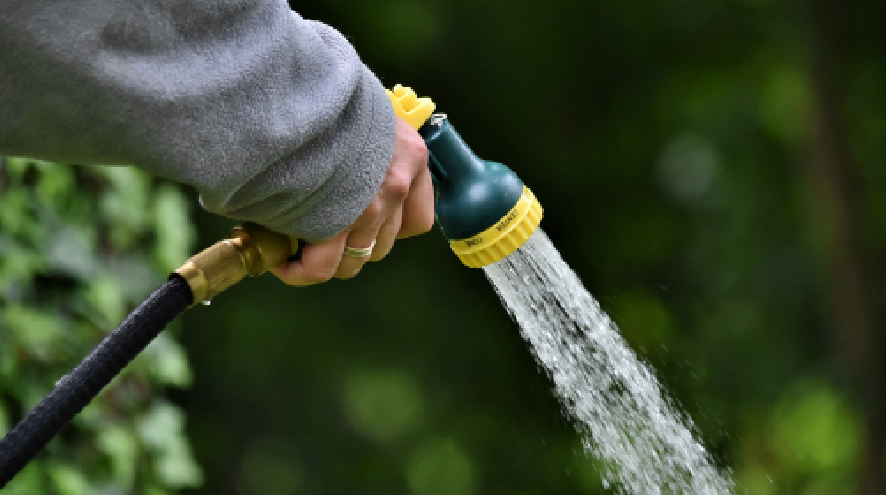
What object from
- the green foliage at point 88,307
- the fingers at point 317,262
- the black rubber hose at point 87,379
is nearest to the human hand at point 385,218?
the fingers at point 317,262

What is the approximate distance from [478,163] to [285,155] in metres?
0.37

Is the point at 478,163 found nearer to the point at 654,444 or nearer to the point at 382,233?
the point at 382,233

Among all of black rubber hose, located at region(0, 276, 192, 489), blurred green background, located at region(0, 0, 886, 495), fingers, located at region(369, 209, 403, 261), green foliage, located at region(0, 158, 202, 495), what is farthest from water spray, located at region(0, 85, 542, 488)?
blurred green background, located at region(0, 0, 886, 495)

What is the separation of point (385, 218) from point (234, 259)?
191mm

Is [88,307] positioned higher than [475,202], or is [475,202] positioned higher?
[475,202]

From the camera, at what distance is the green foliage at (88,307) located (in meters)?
1.88

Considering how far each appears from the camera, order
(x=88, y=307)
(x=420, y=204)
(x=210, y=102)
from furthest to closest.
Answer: (x=88, y=307), (x=420, y=204), (x=210, y=102)

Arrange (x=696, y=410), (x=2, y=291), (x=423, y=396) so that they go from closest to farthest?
(x=2, y=291)
(x=696, y=410)
(x=423, y=396)

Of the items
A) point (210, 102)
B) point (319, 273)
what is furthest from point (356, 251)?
point (210, 102)

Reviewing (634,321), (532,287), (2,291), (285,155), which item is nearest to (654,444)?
(532,287)

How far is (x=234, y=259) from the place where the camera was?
1279 mm

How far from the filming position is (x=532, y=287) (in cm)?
157

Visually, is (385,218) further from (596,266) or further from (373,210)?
(596,266)

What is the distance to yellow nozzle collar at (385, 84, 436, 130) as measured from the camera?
143cm
